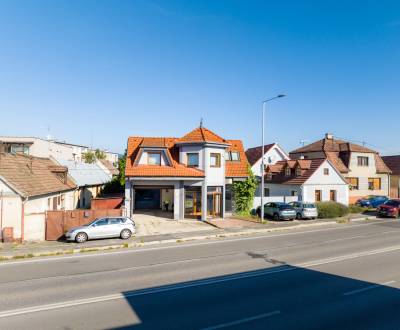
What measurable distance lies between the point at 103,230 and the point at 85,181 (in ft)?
57.7

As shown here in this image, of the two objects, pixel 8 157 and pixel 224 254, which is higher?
pixel 8 157

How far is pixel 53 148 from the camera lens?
44.1 m

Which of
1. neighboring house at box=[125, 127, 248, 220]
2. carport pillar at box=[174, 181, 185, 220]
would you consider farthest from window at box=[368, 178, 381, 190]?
carport pillar at box=[174, 181, 185, 220]

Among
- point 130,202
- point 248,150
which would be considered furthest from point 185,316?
point 248,150

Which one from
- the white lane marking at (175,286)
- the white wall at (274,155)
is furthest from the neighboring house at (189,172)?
the white wall at (274,155)

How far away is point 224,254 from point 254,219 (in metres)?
13.5

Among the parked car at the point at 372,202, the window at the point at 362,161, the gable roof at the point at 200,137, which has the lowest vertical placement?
the parked car at the point at 372,202

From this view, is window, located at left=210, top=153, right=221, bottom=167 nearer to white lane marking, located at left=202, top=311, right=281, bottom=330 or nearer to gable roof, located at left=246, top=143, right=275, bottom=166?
gable roof, located at left=246, top=143, right=275, bottom=166

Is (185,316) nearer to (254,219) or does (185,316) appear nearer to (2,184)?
(2,184)

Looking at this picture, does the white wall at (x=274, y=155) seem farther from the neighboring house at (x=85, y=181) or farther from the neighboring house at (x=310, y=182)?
the neighboring house at (x=85, y=181)

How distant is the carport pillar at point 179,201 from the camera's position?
28514mm

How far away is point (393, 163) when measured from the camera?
5453 centimetres

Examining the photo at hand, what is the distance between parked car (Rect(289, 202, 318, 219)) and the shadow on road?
61.8 feet

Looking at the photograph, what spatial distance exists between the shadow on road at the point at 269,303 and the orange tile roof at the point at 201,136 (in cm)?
1849
